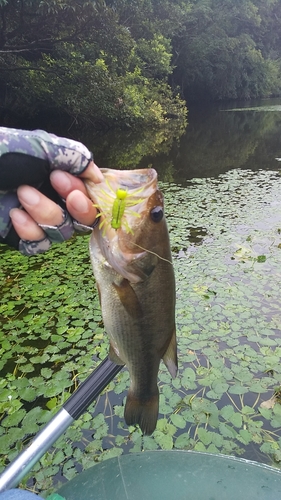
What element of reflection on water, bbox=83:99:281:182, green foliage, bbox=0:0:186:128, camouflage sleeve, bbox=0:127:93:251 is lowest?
reflection on water, bbox=83:99:281:182

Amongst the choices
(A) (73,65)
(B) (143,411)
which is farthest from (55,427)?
(A) (73,65)

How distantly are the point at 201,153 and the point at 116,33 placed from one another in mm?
6395

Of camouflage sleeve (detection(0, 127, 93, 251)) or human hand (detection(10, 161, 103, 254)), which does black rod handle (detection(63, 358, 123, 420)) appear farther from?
camouflage sleeve (detection(0, 127, 93, 251))

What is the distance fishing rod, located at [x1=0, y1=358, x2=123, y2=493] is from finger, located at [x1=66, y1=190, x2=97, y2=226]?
2.74 feet

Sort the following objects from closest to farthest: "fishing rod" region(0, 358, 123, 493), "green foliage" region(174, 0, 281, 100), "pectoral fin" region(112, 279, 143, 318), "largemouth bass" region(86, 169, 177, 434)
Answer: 1. "largemouth bass" region(86, 169, 177, 434)
2. "pectoral fin" region(112, 279, 143, 318)
3. "fishing rod" region(0, 358, 123, 493)
4. "green foliage" region(174, 0, 281, 100)

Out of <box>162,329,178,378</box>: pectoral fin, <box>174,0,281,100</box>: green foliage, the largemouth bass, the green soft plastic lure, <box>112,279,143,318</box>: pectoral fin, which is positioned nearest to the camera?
the green soft plastic lure

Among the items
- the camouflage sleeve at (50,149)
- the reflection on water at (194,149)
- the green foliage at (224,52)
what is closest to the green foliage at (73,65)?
the reflection on water at (194,149)

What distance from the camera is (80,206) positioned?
4.39 feet

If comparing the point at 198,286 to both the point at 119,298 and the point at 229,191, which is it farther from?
the point at 229,191

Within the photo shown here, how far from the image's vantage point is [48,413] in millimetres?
3074

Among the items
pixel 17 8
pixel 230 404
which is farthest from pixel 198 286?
pixel 17 8

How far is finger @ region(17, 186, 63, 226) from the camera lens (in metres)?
1.34

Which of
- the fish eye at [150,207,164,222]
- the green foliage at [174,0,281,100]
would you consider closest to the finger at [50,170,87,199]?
the fish eye at [150,207,164,222]

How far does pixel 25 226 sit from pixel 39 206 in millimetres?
99
